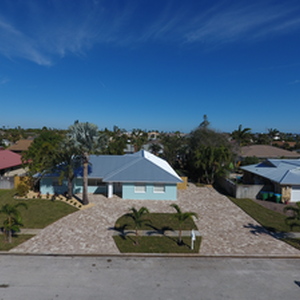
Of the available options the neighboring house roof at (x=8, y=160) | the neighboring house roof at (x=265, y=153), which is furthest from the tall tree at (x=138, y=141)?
the neighboring house roof at (x=8, y=160)

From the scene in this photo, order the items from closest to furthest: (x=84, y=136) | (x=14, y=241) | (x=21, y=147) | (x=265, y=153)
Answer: (x=14, y=241) → (x=84, y=136) → (x=265, y=153) → (x=21, y=147)

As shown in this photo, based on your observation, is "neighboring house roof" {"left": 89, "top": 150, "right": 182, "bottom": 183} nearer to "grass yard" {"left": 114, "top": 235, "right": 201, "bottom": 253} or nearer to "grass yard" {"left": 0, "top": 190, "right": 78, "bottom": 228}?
"grass yard" {"left": 0, "top": 190, "right": 78, "bottom": 228}

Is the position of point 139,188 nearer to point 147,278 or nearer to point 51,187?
point 51,187

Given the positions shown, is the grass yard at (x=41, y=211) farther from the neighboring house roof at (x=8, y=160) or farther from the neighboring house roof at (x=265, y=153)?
the neighboring house roof at (x=265, y=153)

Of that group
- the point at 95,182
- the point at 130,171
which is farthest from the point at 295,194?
the point at 95,182

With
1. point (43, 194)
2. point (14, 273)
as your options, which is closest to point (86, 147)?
point (43, 194)

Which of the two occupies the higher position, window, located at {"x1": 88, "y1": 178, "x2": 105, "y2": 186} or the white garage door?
window, located at {"x1": 88, "y1": 178, "x2": 105, "y2": 186}

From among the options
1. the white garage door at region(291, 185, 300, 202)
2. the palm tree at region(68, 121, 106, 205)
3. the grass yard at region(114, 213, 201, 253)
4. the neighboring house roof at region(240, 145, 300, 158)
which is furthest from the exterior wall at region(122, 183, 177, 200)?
the neighboring house roof at region(240, 145, 300, 158)
